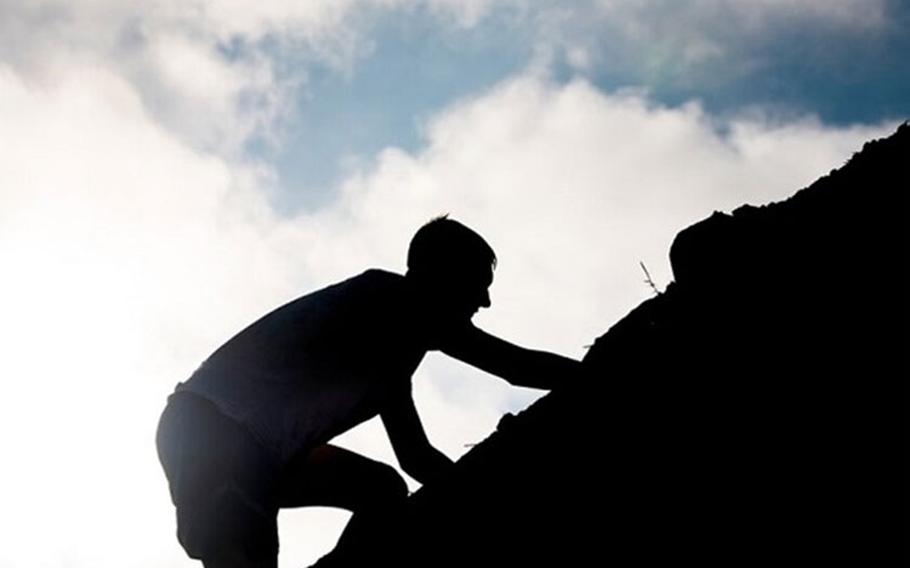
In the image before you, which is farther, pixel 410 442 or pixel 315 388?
pixel 410 442

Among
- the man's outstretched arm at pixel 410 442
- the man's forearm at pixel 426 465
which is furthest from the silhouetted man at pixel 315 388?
the man's forearm at pixel 426 465

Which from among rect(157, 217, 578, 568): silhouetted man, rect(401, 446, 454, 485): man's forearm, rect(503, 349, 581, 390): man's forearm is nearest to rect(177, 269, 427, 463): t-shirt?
rect(157, 217, 578, 568): silhouetted man

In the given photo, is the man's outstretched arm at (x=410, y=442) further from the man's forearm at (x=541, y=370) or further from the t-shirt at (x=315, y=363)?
the man's forearm at (x=541, y=370)

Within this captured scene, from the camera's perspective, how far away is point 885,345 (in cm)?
238

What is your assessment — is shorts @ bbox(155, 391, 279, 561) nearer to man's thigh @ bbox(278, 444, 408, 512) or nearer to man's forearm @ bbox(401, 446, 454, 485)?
man's thigh @ bbox(278, 444, 408, 512)

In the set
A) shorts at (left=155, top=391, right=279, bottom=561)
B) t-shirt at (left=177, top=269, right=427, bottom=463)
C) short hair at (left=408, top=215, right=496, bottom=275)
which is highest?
short hair at (left=408, top=215, right=496, bottom=275)

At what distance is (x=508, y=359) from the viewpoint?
409cm

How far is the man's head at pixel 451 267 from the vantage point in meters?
3.99

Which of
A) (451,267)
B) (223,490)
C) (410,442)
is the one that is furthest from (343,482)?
(451,267)

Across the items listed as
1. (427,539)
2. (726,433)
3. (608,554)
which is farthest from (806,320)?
(427,539)

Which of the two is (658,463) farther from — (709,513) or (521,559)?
(521,559)

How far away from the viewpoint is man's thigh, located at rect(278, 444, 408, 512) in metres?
4.11

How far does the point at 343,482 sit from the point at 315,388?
2.06ft

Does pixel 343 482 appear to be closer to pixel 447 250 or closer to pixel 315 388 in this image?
pixel 315 388
